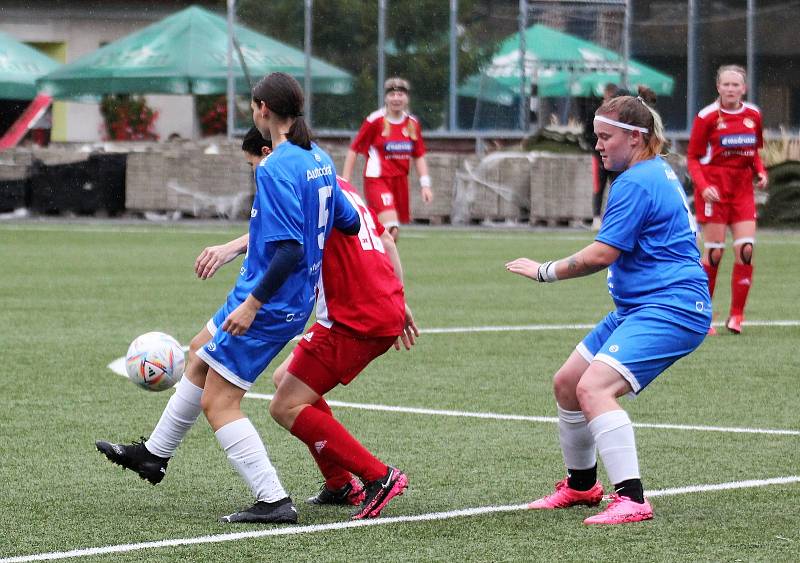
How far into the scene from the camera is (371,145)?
18.7m

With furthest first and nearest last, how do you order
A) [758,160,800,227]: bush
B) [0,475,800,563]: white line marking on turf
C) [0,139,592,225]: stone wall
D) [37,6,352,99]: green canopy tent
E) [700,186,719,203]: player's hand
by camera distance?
[37,6,352,99]: green canopy tent, [0,139,592,225]: stone wall, [758,160,800,227]: bush, [700,186,719,203]: player's hand, [0,475,800,563]: white line marking on turf

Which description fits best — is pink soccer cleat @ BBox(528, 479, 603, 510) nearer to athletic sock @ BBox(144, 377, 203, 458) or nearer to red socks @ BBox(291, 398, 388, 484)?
red socks @ BBox(291, 398, 388, 484)

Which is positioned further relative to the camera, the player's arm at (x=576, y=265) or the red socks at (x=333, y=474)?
the red socks at (x=333, y=474)

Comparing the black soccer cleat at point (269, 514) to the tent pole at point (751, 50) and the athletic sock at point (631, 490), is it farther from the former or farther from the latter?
the tent pole at point (751, 50)

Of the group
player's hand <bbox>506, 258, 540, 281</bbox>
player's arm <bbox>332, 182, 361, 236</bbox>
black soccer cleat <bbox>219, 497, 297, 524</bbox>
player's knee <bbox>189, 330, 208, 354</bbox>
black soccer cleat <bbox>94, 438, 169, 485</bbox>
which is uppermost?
player's arm <bbox>332, 182, 361, 236</bbox>

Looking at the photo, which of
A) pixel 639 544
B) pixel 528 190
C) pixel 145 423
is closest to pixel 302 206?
pixel 639 544

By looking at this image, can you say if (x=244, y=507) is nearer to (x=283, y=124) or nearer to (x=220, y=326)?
(x=220, y=326)

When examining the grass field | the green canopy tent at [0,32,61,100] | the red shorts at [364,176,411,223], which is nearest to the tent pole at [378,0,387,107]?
the green canopy tent at [0,32,61,100]

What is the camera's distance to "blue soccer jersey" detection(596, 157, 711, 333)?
20.7 ft

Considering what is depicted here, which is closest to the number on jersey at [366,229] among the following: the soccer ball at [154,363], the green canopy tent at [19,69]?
the soccer ball at [154,363]

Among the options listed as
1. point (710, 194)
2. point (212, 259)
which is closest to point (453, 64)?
point (710, 194)

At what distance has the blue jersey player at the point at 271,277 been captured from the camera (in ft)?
19.9

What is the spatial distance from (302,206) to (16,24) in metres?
40.7

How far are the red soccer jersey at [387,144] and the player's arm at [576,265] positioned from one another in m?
12.2
